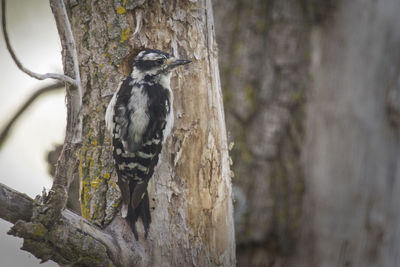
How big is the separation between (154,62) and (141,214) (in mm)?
921

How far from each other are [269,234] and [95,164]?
5.69 ft

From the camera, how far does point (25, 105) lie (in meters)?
3.88

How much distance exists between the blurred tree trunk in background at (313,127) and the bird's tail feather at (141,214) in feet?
4.28

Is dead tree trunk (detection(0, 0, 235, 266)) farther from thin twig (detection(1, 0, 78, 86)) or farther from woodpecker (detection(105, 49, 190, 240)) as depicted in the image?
thin twig (detection(1, 0, 78, 86))

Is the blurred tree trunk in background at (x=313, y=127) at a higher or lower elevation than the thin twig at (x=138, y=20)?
lower

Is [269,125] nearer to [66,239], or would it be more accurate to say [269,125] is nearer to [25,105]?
[25,105]

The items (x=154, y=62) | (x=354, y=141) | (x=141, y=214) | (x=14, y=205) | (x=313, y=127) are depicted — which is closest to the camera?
(x=14, y=205)

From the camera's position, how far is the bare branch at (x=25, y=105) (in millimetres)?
3656

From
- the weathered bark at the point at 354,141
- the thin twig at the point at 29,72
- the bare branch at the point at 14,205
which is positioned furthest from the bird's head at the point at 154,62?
the weathered bark at the point at 354,141

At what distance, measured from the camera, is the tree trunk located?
302 centimetres

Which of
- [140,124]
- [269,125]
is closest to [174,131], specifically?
[140,124]

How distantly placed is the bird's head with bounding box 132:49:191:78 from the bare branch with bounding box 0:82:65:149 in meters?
0.83

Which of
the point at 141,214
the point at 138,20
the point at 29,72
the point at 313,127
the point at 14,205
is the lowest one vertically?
the point at 141,214

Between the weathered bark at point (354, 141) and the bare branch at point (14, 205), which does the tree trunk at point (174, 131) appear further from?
the weathered bark at point (354, 141)
